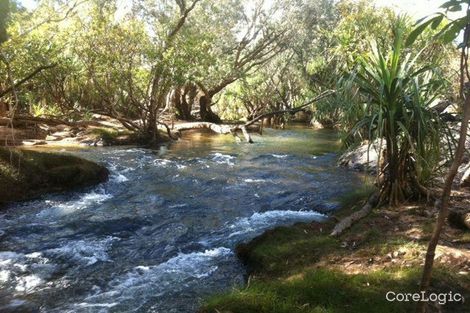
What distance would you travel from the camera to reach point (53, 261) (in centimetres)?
530

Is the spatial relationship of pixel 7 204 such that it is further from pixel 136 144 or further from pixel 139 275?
pixel 136 144

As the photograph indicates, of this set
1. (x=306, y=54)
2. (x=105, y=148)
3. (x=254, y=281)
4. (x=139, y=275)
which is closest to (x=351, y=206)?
(x=254, y=281)

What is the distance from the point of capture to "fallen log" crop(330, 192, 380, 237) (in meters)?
5.50

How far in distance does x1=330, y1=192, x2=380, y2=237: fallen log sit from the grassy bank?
5575 mm

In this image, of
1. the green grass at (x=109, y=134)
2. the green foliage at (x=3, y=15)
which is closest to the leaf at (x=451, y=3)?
the green foliage at (x=3, y=15)

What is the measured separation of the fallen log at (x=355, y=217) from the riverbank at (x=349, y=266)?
111 millimetres

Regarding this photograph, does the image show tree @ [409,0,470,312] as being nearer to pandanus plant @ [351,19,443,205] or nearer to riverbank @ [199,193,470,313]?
riverbank @ [199,193,470,313]

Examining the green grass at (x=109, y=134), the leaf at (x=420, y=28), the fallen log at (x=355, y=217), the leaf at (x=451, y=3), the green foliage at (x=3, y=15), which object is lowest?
the fallen log at (x=355, y=217)

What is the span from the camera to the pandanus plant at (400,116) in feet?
18.7

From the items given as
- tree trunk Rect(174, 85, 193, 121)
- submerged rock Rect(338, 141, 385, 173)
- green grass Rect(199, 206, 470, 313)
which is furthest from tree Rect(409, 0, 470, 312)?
tree trunk Rect(174, 85, 193, 121)

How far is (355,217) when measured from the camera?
5.78 metres

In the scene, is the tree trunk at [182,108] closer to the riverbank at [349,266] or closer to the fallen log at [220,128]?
the fallen log at [220,128]

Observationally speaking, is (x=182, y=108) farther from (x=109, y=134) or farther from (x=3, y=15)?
(x=3, y=15)

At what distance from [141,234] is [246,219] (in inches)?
69.0
